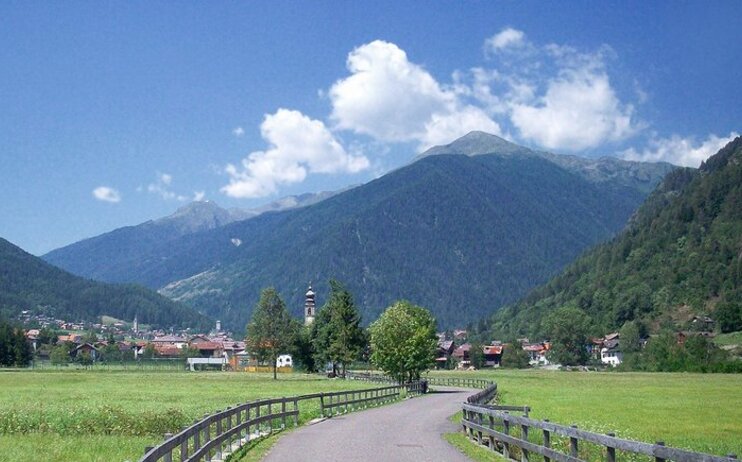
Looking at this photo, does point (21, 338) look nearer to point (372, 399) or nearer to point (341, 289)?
point (341, 289)

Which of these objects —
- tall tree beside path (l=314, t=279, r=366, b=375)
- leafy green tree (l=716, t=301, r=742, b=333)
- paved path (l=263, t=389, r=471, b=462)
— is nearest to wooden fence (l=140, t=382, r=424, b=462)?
paved path (l=263, t=389, r=471, b=462)

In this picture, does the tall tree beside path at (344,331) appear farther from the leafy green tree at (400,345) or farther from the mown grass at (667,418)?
the mown grass at (667,418)

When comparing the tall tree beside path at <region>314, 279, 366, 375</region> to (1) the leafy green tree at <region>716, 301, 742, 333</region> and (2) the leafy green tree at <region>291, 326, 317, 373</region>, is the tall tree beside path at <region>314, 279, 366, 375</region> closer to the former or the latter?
(2) the leafy green tree at <region>291, 326, 317, 373</region>

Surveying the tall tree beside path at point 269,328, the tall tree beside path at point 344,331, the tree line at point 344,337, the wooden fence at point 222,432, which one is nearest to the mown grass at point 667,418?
the wooden fence at point 222,432

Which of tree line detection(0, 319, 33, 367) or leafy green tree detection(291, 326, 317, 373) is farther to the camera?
tree line detection(0, 319, 33, 367)

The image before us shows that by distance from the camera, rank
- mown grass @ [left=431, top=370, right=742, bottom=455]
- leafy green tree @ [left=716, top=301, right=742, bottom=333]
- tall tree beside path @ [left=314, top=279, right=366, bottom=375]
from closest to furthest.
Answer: mown grass @ [left=431, top=370, right=742, bottom=455]
tall tree beside path @ [left=314, top=279, right=366, bottom=375]
leafy green tree @ [left=716, top=301, right=742, bottom=333]

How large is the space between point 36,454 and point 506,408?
16.8 m

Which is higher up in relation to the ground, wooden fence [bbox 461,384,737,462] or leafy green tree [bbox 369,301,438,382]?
leafy green tree [bbox 369,301,438,382]

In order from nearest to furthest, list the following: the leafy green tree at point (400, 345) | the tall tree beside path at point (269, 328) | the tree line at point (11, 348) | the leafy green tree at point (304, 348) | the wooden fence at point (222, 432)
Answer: the wooden fence at point (222, 432), the leafy green tree at point (400, 345), the tall tree beside path at point (269, 328), the leafy green tree at point (304, 348), the tree line at point (11, 348)

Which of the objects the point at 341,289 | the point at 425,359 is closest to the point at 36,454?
the point at 425,359

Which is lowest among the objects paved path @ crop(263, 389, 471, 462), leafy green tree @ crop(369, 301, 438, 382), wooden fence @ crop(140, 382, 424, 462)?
paved path @ crop(263, 389, 471, 462)

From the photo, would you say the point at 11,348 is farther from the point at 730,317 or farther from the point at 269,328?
the point at 730,317

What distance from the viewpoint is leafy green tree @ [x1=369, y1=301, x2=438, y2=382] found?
89.4 meters

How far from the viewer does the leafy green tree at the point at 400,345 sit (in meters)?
89.4
